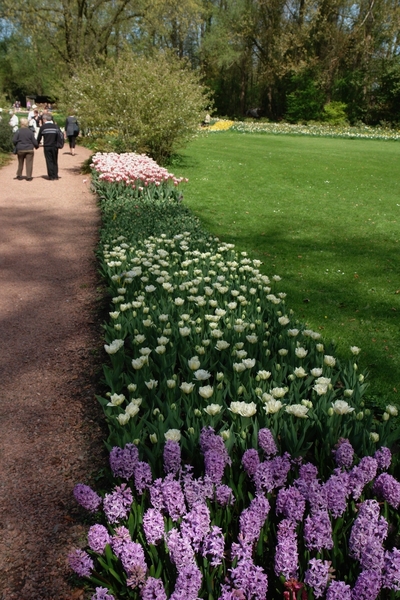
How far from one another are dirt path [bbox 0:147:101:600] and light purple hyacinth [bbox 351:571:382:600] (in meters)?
1.31

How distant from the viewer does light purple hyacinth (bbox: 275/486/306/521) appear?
1940mm

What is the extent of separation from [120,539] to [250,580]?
1.73 feet

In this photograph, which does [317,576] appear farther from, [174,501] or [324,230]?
[324,230]

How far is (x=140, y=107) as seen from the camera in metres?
13.9

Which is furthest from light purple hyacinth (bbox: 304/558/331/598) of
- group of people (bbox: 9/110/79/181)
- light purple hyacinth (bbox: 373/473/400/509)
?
group of people (bbox: 9/110/79/181)

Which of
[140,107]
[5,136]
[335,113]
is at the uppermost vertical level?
[335,113]

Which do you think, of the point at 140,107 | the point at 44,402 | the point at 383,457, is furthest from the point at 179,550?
the point at 140,107

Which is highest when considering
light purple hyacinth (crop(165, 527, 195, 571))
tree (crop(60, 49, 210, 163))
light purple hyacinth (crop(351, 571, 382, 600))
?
tree (crop(60, 49, 210, 163))

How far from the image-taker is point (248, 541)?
187 centimetres

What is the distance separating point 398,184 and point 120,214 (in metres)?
9.86

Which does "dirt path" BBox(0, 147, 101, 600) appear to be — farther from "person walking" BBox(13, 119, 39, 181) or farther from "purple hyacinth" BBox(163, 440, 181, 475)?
"person walking" BBox(13, 119, 39, 181)

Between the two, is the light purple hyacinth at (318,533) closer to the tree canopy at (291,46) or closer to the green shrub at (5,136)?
the green shrub at (5,136)

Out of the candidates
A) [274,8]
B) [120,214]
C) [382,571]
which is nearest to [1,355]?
[382,571]

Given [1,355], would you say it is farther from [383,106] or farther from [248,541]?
[383,106]
